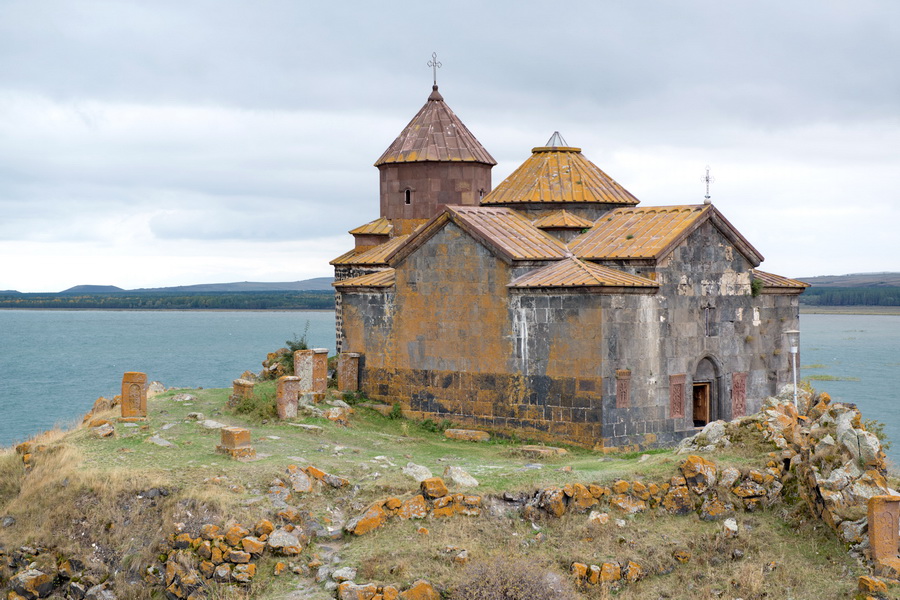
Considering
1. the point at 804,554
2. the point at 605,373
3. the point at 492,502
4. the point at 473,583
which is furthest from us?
the point at 605,373

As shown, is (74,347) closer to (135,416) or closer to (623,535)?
(135,416)

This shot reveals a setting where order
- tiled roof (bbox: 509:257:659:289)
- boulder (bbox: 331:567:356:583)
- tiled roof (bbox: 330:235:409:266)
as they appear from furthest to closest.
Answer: tiled roof (bbox: 330:235:409:266) → tiled roof (bbox: 509:257:659:289) → boulder (bbox: 331:567:356:583)

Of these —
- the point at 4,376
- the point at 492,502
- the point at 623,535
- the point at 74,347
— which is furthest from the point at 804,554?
the point at 74,347

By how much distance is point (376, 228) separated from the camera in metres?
28.1

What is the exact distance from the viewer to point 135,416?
2022 cm

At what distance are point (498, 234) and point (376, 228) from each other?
22.8 ft

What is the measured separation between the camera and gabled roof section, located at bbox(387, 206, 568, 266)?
21391 mm

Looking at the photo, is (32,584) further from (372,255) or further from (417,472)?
(372,255)

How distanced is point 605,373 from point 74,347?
83.5 m

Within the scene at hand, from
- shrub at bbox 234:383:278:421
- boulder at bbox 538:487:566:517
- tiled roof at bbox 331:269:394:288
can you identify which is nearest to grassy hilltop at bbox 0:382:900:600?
boulder at bbox 538:487:566:517

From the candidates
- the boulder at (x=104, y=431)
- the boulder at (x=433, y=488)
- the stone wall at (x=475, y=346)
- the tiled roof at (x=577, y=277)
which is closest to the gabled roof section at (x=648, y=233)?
the tiled roof at (x=577, y=277)

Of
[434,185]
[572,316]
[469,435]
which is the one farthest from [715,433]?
[434,185]

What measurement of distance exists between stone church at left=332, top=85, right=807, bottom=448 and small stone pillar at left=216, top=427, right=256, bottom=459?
218 inches

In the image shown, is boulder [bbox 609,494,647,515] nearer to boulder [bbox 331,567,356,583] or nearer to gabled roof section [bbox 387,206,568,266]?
boulder [bbox 331,567,356,583]
